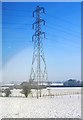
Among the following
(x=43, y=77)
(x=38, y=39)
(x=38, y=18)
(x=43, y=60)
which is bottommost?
(x=43, y=77)

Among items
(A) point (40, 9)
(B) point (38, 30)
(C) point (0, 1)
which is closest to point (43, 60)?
(B) point (38, 30)

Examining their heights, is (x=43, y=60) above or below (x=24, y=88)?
above

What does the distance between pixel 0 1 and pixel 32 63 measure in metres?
7.91

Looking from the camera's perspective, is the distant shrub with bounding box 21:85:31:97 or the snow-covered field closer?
the snow-covered field

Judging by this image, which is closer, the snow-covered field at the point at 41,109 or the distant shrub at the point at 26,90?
the snow-covered field at the point at 41,109

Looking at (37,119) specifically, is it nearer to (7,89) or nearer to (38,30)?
(38,30)

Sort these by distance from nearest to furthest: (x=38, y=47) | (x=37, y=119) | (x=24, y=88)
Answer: (x=37, y=119) → (x=38, y=47) → (x=24, y=88)

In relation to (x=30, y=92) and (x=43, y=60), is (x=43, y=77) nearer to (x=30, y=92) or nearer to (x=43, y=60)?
(x=43, y=60)

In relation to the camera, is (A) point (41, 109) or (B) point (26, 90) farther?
(B) point (26, 90)

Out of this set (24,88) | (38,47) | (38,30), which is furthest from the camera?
(24,88)

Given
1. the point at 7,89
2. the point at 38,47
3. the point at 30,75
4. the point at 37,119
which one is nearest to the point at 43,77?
the point at 30,75

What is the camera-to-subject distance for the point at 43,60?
1579cm

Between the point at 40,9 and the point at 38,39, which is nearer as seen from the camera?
the point at 38,39

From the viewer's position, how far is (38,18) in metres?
16.7
